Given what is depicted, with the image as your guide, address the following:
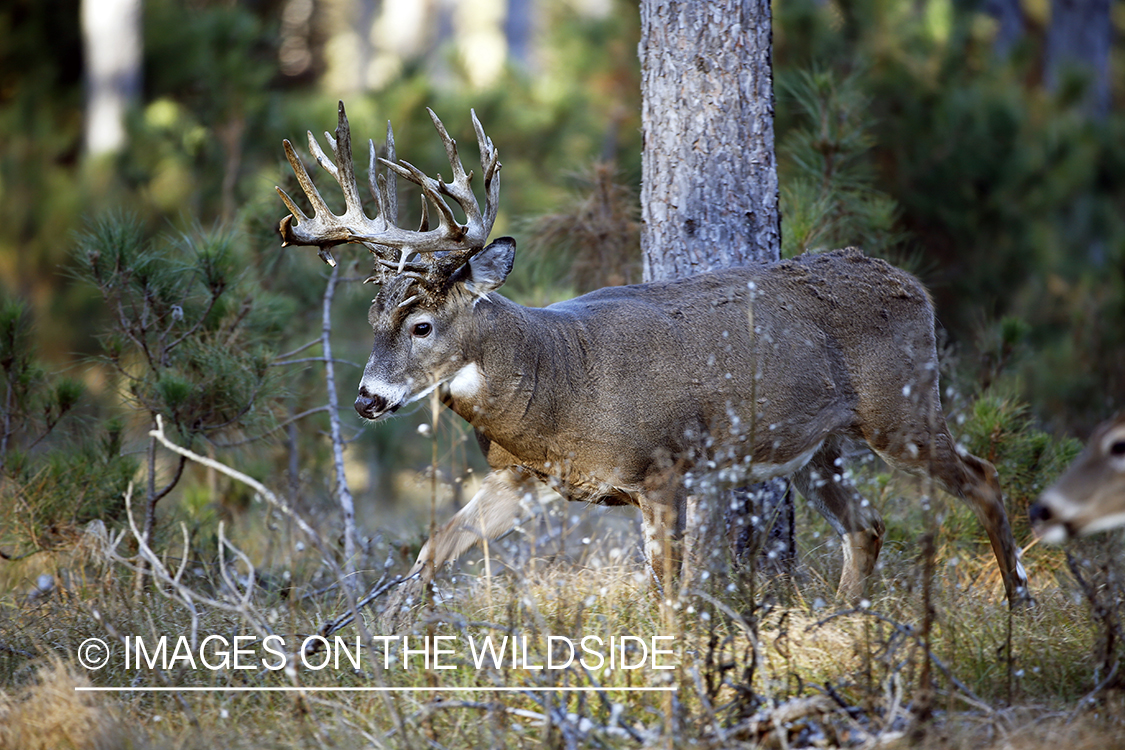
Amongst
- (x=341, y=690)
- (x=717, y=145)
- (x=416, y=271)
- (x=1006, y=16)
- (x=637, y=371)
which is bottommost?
(x=341, y=690)

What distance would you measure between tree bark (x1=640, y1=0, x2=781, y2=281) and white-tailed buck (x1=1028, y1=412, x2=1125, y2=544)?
211 centimetres

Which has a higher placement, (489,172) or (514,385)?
(489,172)

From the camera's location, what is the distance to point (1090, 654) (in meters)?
3.75

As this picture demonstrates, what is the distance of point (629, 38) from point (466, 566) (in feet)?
22.2

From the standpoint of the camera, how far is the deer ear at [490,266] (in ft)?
14.5

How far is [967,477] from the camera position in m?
4.98

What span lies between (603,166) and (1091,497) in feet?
12.1

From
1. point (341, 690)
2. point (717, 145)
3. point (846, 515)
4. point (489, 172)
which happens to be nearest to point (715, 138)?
point (717, 145)

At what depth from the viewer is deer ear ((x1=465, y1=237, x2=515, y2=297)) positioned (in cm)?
443

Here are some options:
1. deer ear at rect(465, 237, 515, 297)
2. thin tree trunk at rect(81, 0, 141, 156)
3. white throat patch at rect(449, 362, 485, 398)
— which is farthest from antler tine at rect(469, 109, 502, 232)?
thin tree trunk at rect(81, 0, 141, 156)

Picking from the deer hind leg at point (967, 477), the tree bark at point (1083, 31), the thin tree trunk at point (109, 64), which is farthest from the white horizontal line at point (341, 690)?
the tree bark at point (1083, 31)

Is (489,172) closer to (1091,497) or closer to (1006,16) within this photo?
(1091,497)

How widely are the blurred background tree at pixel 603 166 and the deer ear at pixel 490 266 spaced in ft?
6.07

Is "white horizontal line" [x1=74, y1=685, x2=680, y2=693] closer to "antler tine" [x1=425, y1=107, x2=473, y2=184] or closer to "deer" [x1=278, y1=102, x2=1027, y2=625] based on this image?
"deer" [x1=278, y1=102, x2=1027, y2=625]
